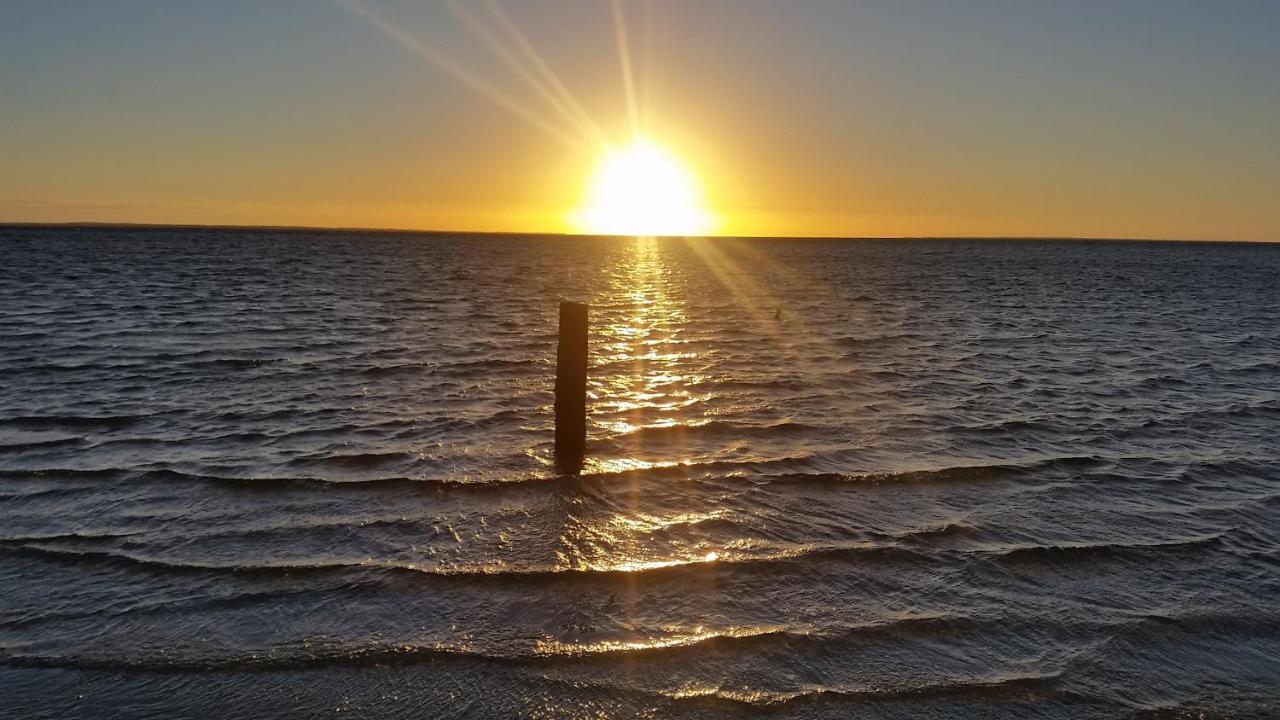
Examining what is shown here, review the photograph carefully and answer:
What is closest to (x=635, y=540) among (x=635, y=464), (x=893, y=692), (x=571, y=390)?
(x=635, y=464)

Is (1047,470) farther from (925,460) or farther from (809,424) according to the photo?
(809,424)

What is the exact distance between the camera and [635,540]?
30.9 ft

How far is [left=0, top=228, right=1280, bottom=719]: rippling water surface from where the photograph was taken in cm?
636

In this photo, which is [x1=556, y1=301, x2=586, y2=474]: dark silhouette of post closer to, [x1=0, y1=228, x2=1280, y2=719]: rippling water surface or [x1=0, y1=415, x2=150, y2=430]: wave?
[x1=0, y1=228, x2=1280, y2=719]: rippling water surface

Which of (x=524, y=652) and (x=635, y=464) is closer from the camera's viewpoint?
(x=524, y=652)

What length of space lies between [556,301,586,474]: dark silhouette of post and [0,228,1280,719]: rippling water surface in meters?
0.45

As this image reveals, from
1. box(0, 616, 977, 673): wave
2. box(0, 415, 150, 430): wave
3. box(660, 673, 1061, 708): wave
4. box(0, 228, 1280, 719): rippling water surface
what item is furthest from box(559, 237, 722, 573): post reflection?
box(0, 415, 150, 430): wave

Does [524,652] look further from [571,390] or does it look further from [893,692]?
[571,390]

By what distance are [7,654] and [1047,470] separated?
13.2m

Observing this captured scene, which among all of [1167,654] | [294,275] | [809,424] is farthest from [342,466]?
[294,275]

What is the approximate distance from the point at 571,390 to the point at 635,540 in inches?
139

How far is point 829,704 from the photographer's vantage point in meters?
6.05

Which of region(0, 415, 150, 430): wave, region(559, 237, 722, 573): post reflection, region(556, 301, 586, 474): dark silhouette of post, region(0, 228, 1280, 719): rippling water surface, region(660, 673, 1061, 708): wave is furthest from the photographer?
region(0, 415, 150, 430): wave

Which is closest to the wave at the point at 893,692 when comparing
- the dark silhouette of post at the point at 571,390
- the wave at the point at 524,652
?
the wave at the point at 524,652
